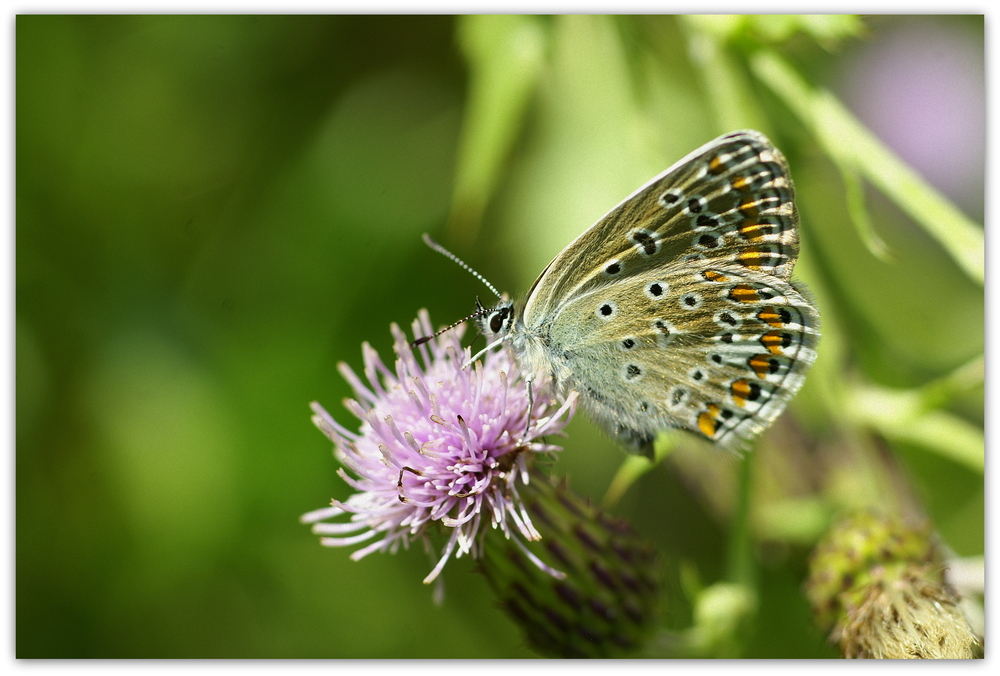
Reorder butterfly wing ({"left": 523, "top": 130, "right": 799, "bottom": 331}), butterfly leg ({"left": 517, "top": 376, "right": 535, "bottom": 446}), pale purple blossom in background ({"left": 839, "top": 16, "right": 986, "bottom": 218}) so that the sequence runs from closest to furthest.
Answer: butterfly wing ({"left": 523, "top": 130, "right": 799, "bottom": 331})
butterfly leg ({"left": 517, "top": 376, "right": 535, "bottom": 446})
pale purple blossom in background ({"left": 839, "top": 16, "right": 986, "bottom": 218})

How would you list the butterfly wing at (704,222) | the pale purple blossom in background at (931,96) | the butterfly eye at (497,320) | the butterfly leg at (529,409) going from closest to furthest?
the butterfly wing at (704,222) → the butterfly leg at (529,409) → the butterfly eye at (497,320) → the pale purple blossom in background at (931,96)

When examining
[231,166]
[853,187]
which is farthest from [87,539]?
[853,187]

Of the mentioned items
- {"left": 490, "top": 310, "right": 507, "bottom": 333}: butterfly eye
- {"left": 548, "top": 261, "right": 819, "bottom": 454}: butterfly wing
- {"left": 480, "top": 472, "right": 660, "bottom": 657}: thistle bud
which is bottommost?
{"left": 480, "top": 472, "right": 660, "bottom": 657}: thistle bud

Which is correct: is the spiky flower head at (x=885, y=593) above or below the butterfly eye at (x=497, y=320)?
below

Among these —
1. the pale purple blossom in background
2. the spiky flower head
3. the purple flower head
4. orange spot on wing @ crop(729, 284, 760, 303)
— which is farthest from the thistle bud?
the pale purple blossom in background

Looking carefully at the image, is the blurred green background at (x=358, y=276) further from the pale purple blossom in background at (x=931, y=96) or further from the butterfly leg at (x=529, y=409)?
the butterfly leg at (x=529, y=409)

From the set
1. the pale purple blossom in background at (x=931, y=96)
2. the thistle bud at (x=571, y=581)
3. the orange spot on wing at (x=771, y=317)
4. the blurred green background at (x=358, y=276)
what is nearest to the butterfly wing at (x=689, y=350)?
the orange spot on wing at (x=771, y=317)

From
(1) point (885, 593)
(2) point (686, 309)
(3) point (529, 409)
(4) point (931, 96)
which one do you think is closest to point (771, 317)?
(2) point (686, 309)

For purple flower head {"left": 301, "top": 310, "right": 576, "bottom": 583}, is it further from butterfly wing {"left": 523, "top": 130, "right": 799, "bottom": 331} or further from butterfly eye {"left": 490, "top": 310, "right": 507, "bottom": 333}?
butterfly wing {"left": 523, "top": 130, "right": 799, "bottom": 331}
